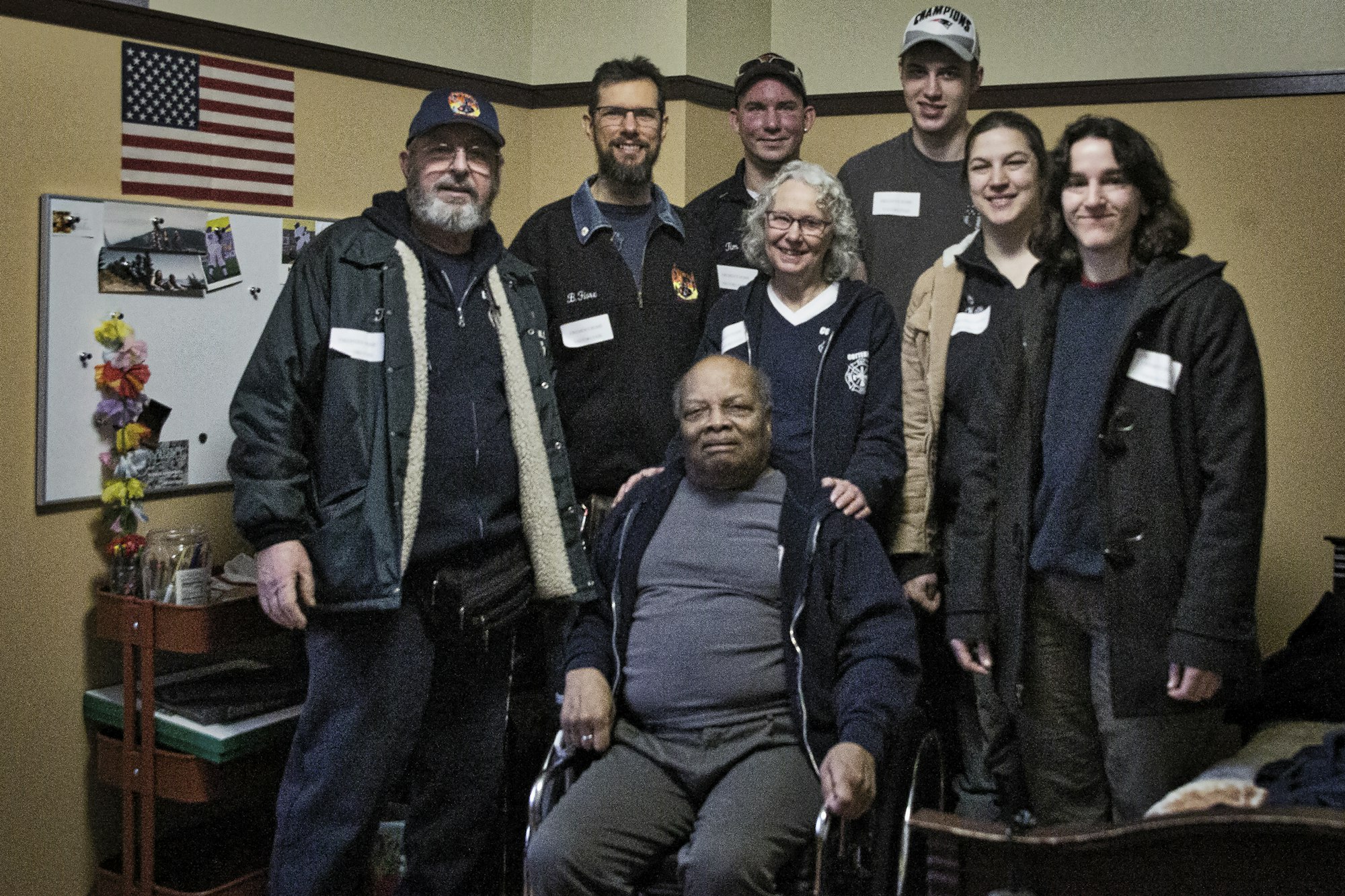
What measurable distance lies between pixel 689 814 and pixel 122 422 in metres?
1.76

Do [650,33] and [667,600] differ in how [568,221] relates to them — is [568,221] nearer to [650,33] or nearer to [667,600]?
[667,600]

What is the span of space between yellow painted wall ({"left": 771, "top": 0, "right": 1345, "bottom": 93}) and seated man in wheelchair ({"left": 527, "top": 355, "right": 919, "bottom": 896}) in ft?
7.92

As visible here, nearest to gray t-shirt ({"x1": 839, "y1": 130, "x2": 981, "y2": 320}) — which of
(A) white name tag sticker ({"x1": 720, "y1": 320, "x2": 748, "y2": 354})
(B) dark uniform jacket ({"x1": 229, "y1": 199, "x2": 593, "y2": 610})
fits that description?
(A) white name tag sticker ({"x1": 720, "y1": 320, "x2": 748, "y2": 354})

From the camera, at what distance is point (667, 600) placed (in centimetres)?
259

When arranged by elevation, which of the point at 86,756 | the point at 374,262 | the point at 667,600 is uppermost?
the point at 374,262

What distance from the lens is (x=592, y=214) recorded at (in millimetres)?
3211

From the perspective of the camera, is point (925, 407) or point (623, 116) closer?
point (925, 407)

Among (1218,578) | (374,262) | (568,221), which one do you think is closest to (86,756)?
(374,262)

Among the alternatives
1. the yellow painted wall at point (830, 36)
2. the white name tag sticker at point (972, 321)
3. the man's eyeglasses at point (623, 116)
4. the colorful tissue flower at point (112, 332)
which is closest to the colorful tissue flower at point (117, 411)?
the colorful tissue flower at point (112, 332)

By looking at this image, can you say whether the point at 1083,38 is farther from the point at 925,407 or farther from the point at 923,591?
the point at 923,591

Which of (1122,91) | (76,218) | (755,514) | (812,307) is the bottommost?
(755,514)

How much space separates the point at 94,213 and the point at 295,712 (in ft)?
4.36

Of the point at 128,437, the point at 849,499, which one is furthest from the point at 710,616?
the point at 128,437

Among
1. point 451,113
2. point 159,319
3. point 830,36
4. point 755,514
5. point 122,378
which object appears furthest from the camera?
point 830,36
